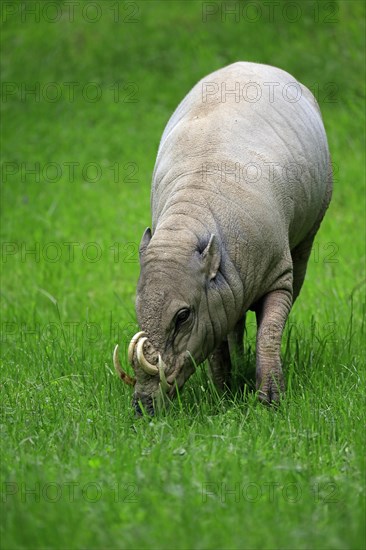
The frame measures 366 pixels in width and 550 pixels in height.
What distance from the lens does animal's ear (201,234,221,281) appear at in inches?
209

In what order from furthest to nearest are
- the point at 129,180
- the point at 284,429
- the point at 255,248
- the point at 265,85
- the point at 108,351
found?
the point at 129,180 → the point at 108,351 → the point at 265,85 → the point at 255,248 → the point at 284,429

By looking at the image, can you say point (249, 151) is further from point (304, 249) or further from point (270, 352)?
point (304, 249)

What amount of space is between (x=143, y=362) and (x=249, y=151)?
1451 mm

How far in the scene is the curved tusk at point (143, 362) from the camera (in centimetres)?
508

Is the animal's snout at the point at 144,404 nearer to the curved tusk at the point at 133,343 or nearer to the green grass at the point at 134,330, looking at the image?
the green grass at the point at 134,330

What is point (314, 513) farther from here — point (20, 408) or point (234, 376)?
point (234, 376)

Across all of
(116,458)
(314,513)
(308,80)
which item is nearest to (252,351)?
(116,458)

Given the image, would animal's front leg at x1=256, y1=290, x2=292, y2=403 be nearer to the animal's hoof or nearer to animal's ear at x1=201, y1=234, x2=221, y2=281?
the animal's hoof

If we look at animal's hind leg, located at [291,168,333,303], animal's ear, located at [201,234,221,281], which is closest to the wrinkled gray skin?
animal's ear, located at [201,234,221,281]

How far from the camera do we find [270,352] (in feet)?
18.7

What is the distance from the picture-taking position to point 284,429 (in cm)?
509

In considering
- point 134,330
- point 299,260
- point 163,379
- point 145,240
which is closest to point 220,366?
point 134,330

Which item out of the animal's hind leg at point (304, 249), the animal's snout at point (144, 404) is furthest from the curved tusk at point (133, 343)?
the animal's hind leg at point (304, 249)

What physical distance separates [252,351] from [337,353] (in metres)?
0.59
